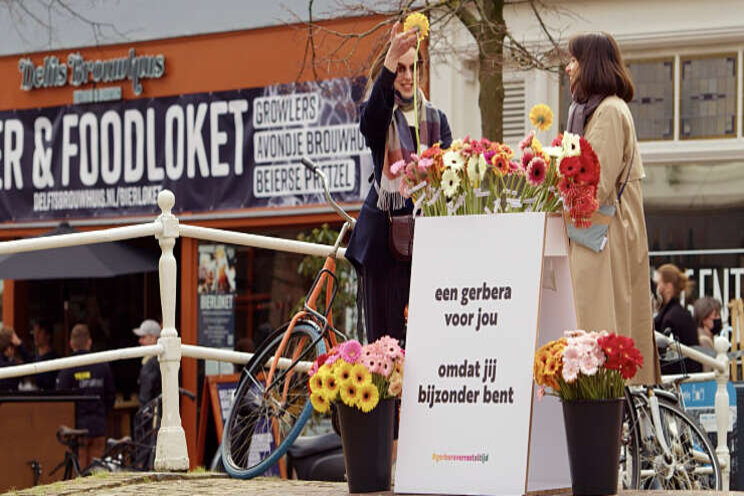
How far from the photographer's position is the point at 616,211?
5.80 meters

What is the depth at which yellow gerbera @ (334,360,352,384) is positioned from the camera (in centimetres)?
530

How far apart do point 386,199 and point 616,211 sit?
99cm

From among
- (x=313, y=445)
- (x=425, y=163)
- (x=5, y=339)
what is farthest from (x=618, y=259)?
(x=5, y=339)

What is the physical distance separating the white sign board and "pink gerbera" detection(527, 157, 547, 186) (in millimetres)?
129

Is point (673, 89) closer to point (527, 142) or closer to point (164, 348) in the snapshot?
point (164, 348)

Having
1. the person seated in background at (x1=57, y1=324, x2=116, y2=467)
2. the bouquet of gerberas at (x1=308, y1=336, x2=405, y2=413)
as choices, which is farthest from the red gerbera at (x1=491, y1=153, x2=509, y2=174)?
the person seated in background at (x1=57, y1=324, x2=116, y2=467)

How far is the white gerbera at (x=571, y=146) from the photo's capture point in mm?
5219

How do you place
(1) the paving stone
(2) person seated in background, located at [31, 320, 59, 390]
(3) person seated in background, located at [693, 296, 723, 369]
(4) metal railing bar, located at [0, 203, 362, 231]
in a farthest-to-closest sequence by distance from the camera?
(2) person seated in background, located at [31, 320, 59, 390]
(4) metal railing bar, located at [0, 203, 362, 231]
(3) person seated in background, located at [693, 296, 723, 369]
(1) the paving stone

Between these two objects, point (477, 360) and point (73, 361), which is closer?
point (477, 360)

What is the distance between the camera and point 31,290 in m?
16.5

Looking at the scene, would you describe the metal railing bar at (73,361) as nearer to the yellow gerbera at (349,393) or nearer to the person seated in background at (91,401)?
the yellow gerbera at (349,393)

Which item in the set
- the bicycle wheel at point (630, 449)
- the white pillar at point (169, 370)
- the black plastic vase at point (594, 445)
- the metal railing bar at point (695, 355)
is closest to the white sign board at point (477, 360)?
the black plastic vase at point (594, 445)

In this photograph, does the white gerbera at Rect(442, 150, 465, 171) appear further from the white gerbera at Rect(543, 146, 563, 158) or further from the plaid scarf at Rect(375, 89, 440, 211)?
the plaid scarf at Rect(375, 89, 440, 211)

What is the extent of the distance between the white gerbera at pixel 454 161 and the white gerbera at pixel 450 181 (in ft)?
0.06
